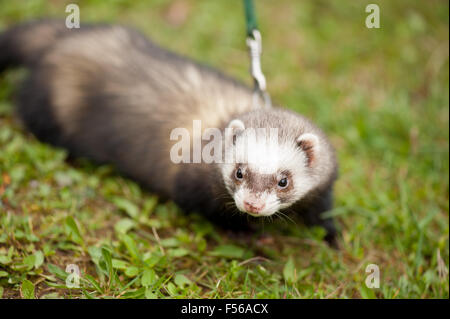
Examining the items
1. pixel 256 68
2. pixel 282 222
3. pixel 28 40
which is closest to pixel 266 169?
pixel 282 222

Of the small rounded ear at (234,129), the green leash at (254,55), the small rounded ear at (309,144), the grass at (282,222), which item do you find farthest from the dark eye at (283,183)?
the green leash at (254,55)

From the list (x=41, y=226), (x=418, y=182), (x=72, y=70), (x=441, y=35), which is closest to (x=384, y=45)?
(x=441, y=35)

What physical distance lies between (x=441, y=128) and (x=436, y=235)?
153 centimetres

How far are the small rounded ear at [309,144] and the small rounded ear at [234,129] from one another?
0.39m

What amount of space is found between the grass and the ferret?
26cm

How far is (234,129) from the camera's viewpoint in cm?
294

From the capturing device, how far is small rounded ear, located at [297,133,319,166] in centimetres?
286

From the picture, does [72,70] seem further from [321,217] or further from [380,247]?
[380,247]

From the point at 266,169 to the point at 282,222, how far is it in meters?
0.85

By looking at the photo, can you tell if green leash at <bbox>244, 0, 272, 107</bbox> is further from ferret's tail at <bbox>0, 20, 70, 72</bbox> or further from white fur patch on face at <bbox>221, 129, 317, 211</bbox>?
ferret's tail at <bbox>0, 20, 70, 72</bbox>

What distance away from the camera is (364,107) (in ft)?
16.5

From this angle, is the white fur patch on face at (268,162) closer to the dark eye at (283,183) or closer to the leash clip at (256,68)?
the dark eye at (283,183)

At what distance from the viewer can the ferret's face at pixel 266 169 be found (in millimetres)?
2684
